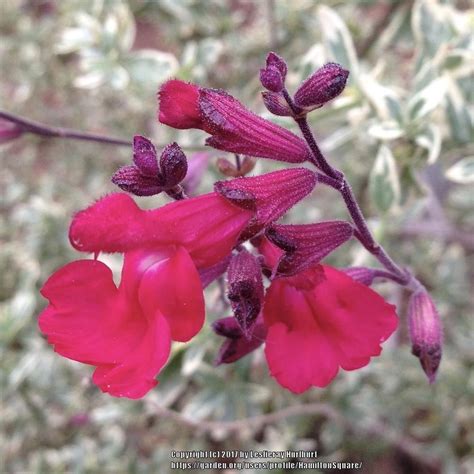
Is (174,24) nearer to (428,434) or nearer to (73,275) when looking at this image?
(428,434)

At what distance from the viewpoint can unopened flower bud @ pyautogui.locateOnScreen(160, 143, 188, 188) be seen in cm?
69

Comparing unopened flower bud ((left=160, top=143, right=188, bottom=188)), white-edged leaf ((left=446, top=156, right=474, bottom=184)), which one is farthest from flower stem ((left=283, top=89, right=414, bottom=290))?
white-edged leaf ((left=446, top=156, right=474, bottom=184))

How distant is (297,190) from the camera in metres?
0.72

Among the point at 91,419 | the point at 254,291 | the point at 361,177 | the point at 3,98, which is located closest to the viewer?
the point at 254,291

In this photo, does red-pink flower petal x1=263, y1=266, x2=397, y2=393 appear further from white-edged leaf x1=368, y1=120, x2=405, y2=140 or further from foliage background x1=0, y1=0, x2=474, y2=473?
white-edged leaf x1=368, y1=120, x2=405, y2=140

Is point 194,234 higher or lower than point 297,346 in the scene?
higher

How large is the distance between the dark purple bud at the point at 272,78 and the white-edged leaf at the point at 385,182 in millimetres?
714

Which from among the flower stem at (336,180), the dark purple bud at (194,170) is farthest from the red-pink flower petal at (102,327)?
the dark purple bud at (194,170)

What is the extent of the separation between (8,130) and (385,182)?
73cm

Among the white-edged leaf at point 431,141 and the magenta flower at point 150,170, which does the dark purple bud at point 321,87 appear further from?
the white-edged leaf at point 431,141

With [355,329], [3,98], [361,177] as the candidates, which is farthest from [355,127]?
[3,98]

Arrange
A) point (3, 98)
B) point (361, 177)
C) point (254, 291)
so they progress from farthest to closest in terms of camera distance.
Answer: point (3, 98) < point (361, 177) < point (254, 291)

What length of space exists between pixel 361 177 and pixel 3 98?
1.57 metres

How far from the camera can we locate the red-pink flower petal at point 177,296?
675 mm
